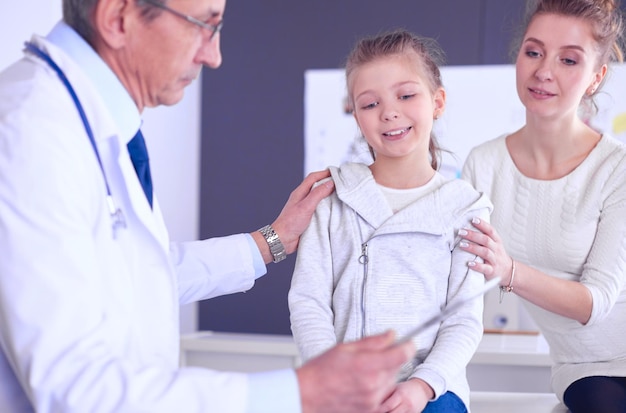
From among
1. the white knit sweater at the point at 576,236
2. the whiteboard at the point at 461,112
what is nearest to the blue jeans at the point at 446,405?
the white knit sweater at the point at 576,236

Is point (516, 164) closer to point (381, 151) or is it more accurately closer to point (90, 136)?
point (381, 151)

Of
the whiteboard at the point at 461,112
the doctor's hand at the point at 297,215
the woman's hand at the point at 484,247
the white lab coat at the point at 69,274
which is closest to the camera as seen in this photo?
the white lab coat at the point at 69,274

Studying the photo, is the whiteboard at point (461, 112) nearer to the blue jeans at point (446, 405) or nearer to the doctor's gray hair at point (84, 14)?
the blue jeans at point (446, 405)

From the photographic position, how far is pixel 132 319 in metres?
1.12

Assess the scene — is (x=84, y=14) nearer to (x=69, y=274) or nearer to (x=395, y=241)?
(x=69, y=274)

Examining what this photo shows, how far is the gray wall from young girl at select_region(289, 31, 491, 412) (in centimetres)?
303

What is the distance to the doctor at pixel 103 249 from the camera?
968 millimetres

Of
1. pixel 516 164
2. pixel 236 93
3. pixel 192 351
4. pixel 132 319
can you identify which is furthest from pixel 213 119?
pixel 132 319

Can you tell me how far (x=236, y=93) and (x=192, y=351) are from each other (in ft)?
6.80

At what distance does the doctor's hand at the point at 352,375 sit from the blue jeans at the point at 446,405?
1.63 feet

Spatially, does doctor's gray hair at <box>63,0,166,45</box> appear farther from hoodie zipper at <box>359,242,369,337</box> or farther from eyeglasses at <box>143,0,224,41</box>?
hoodie zipper at <box>359,242,369,337</box>

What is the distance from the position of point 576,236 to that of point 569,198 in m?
0.09

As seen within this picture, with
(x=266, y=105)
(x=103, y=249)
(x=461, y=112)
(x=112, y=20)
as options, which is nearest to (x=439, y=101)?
(x=112, y=20)

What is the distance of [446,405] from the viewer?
4.90 ft
